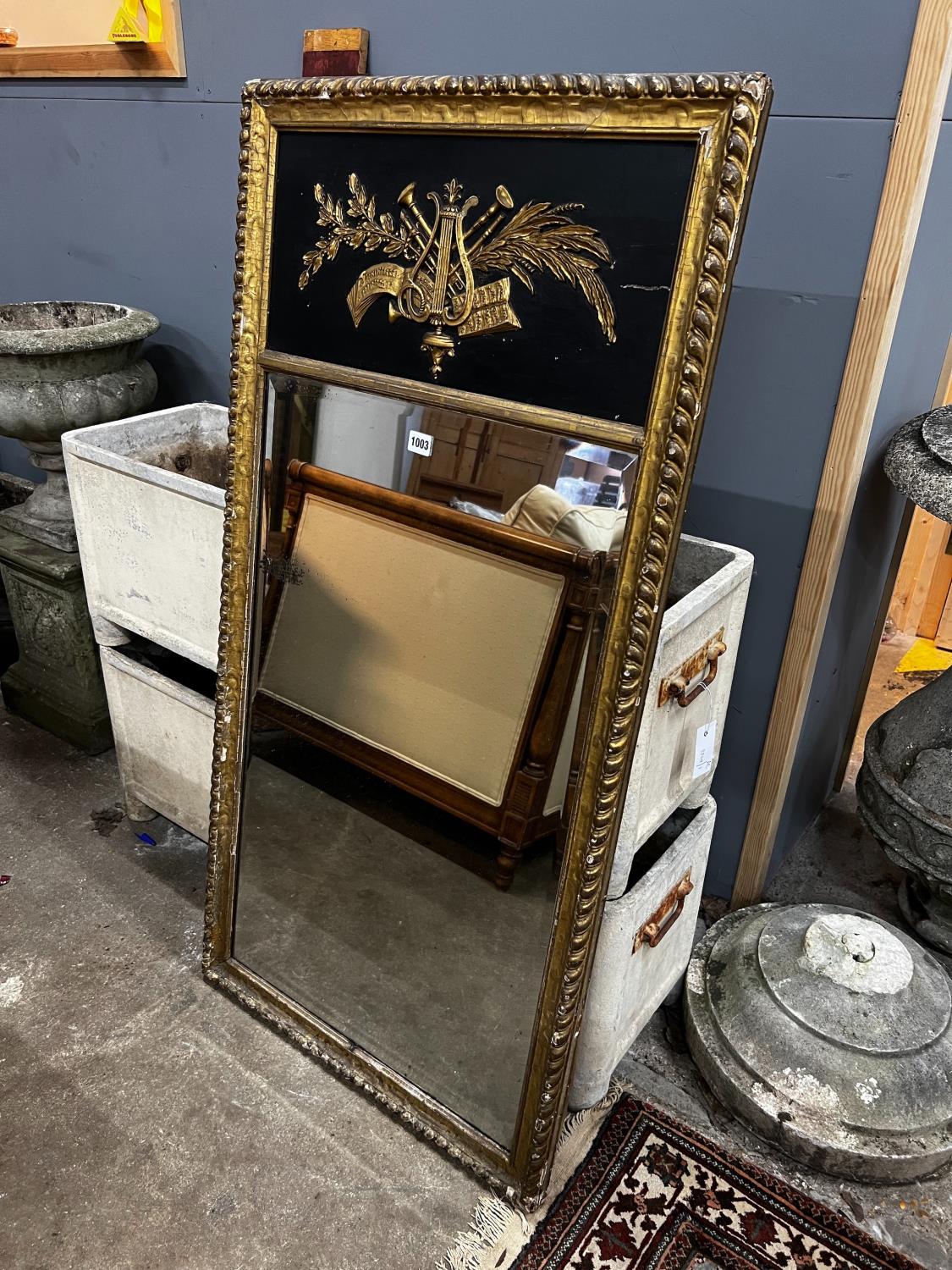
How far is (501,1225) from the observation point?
1486 mm

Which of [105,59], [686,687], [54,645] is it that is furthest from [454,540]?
[105,59]

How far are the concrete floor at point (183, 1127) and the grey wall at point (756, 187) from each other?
0.77 meters

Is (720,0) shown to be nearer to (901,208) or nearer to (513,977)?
(901,208)

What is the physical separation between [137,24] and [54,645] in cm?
157

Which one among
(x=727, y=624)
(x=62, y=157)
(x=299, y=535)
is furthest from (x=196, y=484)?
(x=62, y=157)

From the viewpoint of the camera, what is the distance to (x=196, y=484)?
1761 millimetres

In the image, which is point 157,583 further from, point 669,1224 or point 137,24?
point 669,1224

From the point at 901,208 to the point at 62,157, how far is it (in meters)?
2.28

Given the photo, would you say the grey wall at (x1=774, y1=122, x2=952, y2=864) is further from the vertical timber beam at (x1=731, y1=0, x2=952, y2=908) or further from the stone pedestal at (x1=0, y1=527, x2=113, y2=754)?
the stone pedestal at (x1=0, y1=527, x2=113, y2=754)

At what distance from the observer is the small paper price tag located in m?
1.62

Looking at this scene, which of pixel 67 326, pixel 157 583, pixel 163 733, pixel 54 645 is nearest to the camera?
pixel 157 583

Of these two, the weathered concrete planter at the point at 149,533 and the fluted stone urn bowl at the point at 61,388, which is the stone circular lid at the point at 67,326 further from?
the weathered concrete planter at the point at 149,533

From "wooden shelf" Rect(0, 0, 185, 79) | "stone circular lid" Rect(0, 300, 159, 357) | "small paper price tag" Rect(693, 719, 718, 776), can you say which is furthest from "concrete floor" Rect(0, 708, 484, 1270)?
"wooden shelf" Rect(0, 0, 185, 79)

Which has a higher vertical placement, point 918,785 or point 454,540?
point 454,540
